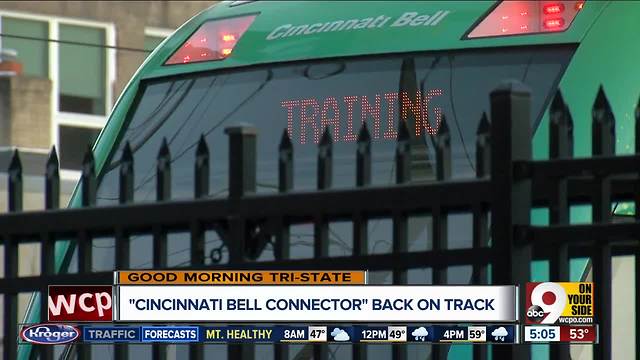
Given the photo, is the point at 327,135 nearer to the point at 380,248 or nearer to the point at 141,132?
the point at 380,248

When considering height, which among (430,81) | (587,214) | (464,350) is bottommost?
(464,350)

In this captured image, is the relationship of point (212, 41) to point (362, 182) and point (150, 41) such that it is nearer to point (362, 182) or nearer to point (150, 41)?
point (362, 182)

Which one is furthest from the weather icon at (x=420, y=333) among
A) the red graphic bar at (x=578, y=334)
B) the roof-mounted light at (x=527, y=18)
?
the roof-mounted light at (x=527, y=18)

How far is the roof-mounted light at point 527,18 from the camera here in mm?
6723

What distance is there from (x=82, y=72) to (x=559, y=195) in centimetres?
2303

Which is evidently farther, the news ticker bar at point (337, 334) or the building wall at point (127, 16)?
the building wall at point (127, 16)

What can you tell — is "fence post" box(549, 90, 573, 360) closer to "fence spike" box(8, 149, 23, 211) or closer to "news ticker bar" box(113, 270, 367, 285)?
"news ticker bar" box(113, 270, 367, 285)

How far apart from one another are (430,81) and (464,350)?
138 centimetres

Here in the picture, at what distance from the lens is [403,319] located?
4879 millimetres

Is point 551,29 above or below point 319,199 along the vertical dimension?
above

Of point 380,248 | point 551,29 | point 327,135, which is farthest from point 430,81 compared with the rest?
point 327,135

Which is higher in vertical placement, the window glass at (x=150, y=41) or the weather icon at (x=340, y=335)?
the window glass at (x=150, y=41)

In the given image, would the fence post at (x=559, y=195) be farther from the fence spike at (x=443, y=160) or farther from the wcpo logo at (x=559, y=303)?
the fence spike at (x=443, y=160)

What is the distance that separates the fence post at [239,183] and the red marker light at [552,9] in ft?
6.79
